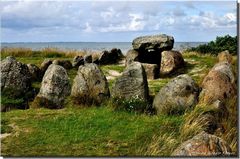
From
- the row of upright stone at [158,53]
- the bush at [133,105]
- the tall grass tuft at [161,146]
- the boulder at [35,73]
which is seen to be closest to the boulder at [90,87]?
the bush at [133,105]

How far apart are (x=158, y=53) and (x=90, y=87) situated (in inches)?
347

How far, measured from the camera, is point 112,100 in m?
13.9

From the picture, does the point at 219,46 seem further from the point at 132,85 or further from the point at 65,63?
the point at 132,85

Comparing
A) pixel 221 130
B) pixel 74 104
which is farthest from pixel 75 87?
pixel 221 130

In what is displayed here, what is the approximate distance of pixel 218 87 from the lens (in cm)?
1409

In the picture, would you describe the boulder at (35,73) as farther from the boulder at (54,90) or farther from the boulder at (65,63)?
the boulder at (54,90)

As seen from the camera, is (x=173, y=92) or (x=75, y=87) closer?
(x=173, y=92)

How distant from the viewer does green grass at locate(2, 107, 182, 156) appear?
10469 millimetres

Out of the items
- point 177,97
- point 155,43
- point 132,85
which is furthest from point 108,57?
point 177,97

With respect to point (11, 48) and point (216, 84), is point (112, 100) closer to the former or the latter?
point (216, 84)

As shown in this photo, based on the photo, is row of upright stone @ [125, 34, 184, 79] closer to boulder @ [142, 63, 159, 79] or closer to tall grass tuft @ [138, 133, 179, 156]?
boulder @ [142, 63, 159, 79]

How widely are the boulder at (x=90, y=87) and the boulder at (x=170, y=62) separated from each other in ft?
20.1

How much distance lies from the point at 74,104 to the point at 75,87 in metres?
0.64

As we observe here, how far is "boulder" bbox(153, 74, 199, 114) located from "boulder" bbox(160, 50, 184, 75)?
6.96 meters
